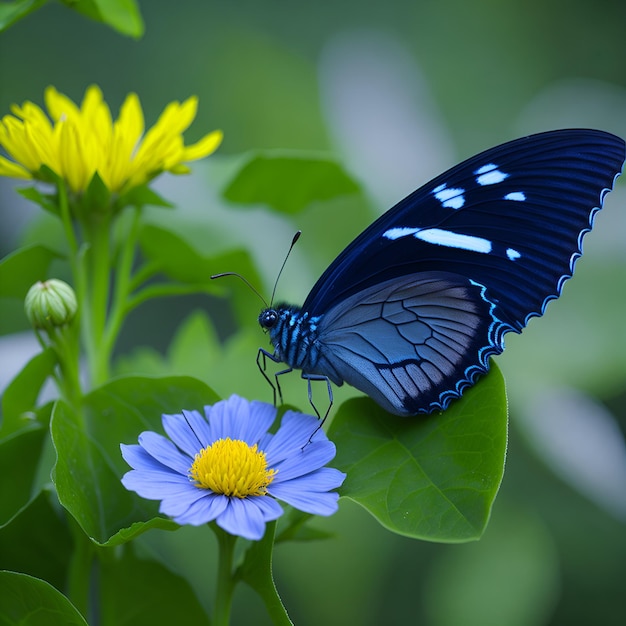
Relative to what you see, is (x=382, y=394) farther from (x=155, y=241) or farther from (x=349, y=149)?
(x=349, y=149)

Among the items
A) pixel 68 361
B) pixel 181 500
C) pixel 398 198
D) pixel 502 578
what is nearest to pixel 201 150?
pixel 68 361

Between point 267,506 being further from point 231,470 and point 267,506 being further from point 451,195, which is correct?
point 451,195

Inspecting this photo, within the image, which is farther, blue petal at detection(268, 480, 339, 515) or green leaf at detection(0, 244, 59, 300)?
green leaf at detection(0, 244, 59, 300)

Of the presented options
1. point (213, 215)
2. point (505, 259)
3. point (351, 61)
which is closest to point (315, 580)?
point (213, 215)

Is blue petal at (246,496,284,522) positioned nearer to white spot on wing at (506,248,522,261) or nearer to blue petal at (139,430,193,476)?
blue petal at (139,430,193,476)

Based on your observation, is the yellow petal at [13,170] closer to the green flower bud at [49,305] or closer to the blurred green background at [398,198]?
the green flower bud at [49,305]

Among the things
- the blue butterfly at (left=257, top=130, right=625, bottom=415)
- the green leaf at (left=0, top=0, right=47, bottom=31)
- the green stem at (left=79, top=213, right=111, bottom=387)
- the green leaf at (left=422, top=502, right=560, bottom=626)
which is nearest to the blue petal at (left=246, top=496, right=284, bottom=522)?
the blue butterfly at (left=257, top=130, right=625, bottom=415)
